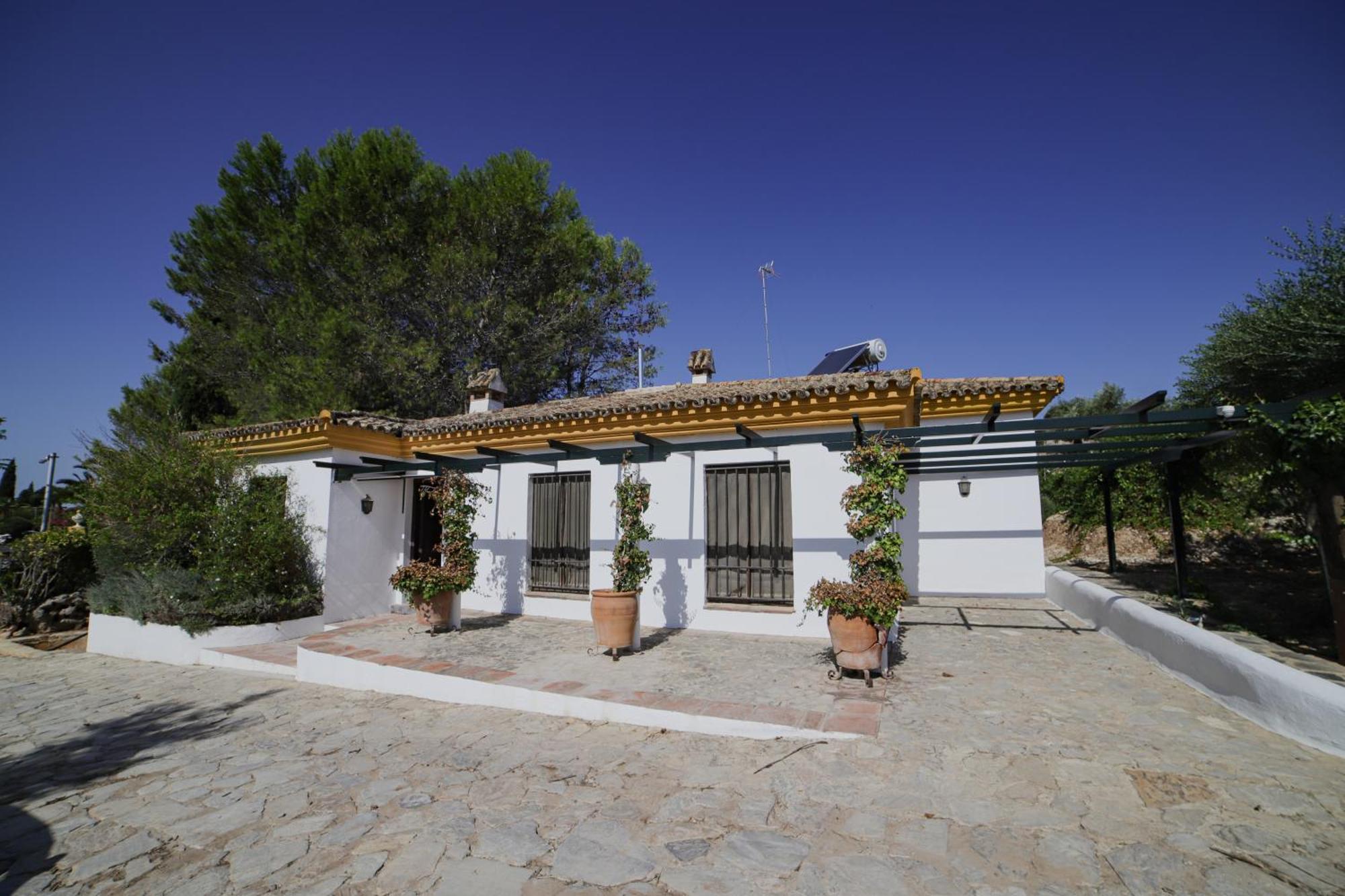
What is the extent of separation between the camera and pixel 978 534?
10070 mm

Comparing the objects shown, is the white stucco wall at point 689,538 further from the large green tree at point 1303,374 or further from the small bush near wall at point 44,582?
the small bush near wall at point 44,582

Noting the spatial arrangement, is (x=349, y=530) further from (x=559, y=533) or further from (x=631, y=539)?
(x=631, y=539)

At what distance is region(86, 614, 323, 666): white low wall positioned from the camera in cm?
805

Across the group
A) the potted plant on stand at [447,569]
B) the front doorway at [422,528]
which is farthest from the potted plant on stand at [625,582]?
the front doorway at [422,528]

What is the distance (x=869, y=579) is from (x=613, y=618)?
2693mm

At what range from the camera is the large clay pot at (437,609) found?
7738mm

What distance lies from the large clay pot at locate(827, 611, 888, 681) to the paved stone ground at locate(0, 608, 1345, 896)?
444 millimetres

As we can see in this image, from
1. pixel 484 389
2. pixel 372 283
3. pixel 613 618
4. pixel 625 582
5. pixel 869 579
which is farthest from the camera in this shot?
pixel 372 283

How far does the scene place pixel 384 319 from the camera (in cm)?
1479

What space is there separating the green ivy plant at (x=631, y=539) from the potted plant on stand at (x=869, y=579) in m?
2.00

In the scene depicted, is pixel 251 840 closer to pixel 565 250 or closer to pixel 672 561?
pixel 672 561

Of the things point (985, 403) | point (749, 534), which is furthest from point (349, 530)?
point (985, 403)

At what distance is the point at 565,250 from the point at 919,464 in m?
11.3

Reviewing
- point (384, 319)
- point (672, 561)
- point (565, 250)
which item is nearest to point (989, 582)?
point (672, 561)
